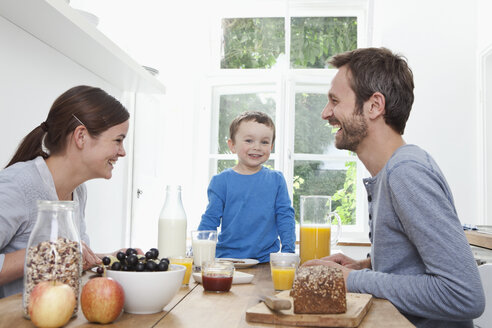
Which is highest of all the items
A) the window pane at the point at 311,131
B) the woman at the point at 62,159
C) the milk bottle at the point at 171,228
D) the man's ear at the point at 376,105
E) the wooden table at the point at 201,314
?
the window pane at the point at 311,131

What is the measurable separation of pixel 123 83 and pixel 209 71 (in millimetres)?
1453

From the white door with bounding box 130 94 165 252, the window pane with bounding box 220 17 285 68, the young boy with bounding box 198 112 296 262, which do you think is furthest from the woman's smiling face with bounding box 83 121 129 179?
the window pane with bounding box 220 17 285 68

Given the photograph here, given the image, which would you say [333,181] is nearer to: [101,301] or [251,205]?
[251,205]

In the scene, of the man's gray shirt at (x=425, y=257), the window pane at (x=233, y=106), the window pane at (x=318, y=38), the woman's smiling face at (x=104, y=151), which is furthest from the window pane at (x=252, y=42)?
the man's gray shirt at (x=425, y=257)

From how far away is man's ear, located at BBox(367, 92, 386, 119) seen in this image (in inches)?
56.0

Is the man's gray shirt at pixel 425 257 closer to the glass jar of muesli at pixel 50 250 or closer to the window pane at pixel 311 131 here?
the glass jar of muesli at pixel 50 250

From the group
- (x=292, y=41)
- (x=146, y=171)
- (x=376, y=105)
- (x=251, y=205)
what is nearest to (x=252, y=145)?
(x=251, y=205)

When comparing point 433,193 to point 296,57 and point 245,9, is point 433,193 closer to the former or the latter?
point 296,57

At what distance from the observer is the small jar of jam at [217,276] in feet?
3.71

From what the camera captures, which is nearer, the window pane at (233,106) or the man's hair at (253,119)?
the man's hair at (253,119)

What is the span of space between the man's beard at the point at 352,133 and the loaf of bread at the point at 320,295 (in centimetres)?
64

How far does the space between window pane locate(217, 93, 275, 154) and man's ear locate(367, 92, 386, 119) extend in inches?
107

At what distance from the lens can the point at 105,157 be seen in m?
1.77

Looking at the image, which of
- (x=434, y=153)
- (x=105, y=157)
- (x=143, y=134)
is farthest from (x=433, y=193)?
(x=434, y=153)
